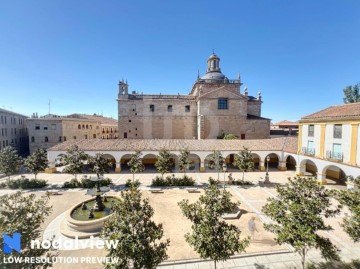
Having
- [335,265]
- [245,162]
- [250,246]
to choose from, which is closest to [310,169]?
[245,162]

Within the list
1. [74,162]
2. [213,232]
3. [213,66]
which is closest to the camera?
[213,232]

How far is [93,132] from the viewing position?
52156mm

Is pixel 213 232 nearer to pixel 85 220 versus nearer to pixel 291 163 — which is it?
pixel 85 220

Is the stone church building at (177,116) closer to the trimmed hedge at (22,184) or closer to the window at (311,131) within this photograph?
the window at (311,131)

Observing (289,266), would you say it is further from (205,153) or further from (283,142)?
(283,142)

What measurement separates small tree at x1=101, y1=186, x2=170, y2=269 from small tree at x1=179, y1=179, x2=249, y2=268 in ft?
4.43

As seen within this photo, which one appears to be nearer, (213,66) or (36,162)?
(36,162)

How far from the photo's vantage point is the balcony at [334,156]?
58.2 feet

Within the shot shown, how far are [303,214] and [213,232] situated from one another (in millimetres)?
3370

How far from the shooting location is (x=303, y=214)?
652 centimetres

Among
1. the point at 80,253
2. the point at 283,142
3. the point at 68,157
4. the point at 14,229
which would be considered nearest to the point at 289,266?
the point at 80,253

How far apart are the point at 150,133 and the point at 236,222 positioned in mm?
30766

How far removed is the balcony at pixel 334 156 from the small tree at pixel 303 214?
48.5 feet
